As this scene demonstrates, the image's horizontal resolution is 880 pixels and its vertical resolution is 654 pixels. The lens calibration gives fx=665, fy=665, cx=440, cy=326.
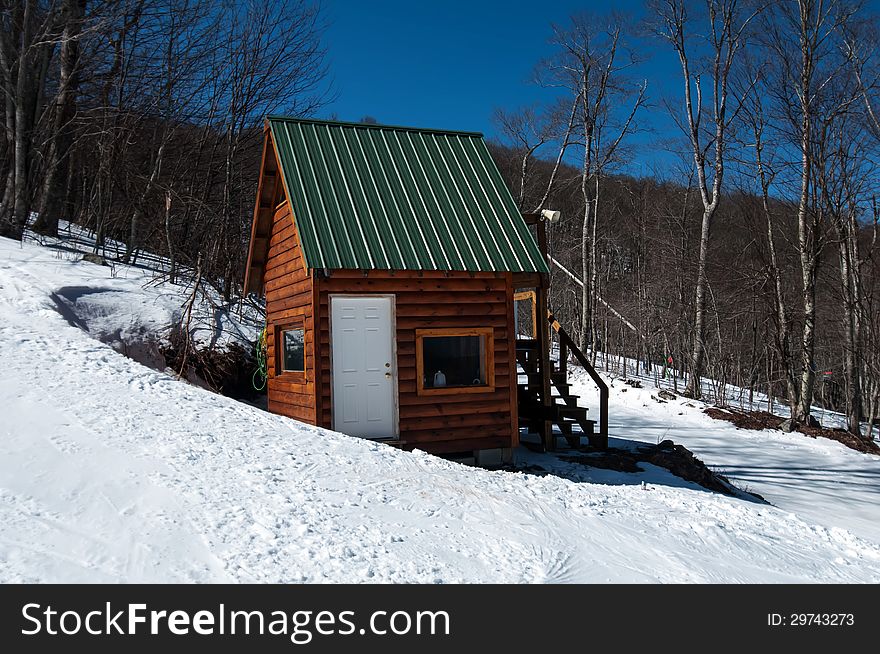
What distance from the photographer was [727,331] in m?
29.8

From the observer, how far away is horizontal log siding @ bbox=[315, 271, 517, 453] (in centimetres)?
949

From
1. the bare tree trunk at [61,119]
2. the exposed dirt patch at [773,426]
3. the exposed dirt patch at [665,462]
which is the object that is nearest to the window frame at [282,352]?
the exposed dirt patch at [665,462]

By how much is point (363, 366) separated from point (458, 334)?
Answer: 58.8 inches

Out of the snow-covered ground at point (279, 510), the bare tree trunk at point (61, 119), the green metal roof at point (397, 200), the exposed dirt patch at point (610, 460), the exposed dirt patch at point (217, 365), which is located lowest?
the exposed dirt patch at point (610, 460)

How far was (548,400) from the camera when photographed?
11.7 m

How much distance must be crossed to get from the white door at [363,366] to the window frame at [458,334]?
15.4 inches

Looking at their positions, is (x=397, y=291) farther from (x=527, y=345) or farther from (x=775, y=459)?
(x=775, y=459)

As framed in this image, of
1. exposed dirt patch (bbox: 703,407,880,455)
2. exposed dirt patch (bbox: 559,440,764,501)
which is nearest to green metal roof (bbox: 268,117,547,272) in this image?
exposed dirt patch (bbox: 559,440,764,501)

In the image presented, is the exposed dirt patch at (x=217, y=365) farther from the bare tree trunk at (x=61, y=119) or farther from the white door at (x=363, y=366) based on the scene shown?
the bare tree trunk at (x=61, y=119)

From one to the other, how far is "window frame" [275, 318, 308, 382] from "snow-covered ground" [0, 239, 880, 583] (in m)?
2.46

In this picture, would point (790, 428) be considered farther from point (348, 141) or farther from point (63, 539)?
point (63, 539)

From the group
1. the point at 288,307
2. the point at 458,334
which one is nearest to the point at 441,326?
the point at 458,334

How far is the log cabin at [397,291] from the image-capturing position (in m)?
9.56

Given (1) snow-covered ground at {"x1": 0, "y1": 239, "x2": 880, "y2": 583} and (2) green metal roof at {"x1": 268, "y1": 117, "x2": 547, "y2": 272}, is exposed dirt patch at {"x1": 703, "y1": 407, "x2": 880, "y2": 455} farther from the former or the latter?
Answer: (2) green metal roof at {"x1": 268, "y1": 117, "x2": 547, "y2": 272}
